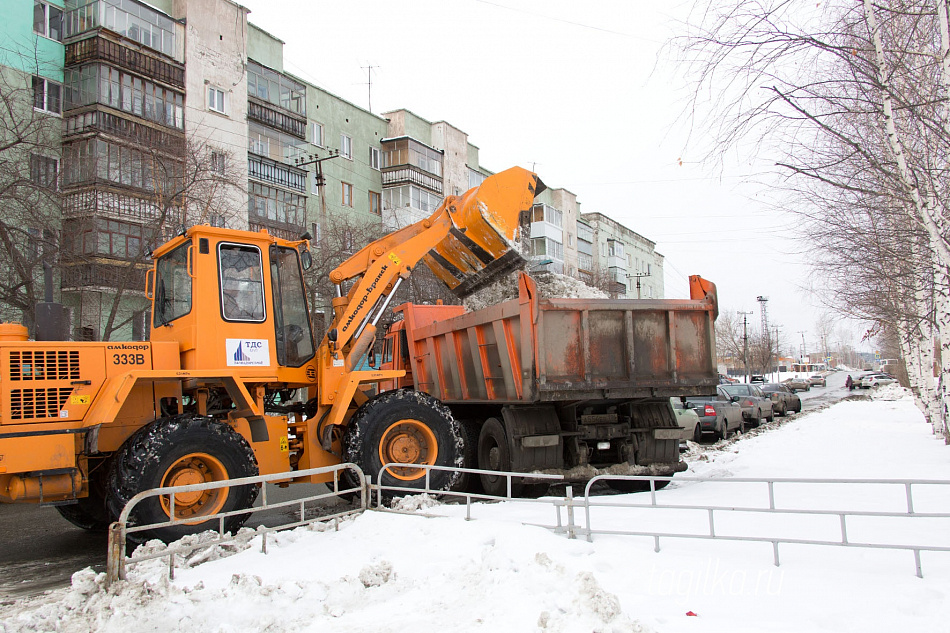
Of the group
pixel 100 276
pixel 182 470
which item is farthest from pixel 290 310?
pixel 100 276

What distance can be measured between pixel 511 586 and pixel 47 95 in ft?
83.2

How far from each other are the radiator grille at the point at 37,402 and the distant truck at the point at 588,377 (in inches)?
191

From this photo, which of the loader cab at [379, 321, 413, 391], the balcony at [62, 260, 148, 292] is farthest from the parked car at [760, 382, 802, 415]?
the balcony at [62, 260, 148, 292]

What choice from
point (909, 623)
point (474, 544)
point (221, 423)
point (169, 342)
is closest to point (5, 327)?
point (169, 342)

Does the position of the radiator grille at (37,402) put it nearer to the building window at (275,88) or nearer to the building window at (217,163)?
the building window at (217,163)

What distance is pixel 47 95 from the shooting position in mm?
23234

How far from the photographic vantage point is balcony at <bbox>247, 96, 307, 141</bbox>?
101ft

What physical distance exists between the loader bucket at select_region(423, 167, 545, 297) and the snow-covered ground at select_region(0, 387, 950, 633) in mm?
3705

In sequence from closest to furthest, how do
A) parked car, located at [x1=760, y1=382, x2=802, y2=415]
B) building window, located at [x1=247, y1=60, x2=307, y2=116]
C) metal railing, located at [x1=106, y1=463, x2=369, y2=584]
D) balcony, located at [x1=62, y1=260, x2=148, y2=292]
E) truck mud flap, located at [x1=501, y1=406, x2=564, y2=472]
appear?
metal railing, located at [x1=106, y1=463, x2=369, y2=584], truck mud flap, located at [x1=501, y1=406, x2=564, y2=472], balcony, located at [x1=62, y1=260, x2=148, y2=292], parked car, located at [x1=760, y1=382, x2=802, y2=415], building window, located at [x1=247, y1=60, x2=307, y2=116]

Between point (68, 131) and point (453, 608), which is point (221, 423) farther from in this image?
point (68, 131)

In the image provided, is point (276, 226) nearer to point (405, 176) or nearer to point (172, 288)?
point (405, 176)

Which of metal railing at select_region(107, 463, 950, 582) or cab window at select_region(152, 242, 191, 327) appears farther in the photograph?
cab window at select_region(152, 242, 191, 327)

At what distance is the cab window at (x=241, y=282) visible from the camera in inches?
299

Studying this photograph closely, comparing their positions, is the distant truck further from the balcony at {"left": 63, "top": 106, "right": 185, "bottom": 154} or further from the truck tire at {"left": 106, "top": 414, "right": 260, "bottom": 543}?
the balcony at {"left": 63, "top": 106, "right": 185, "bottom": 154}
